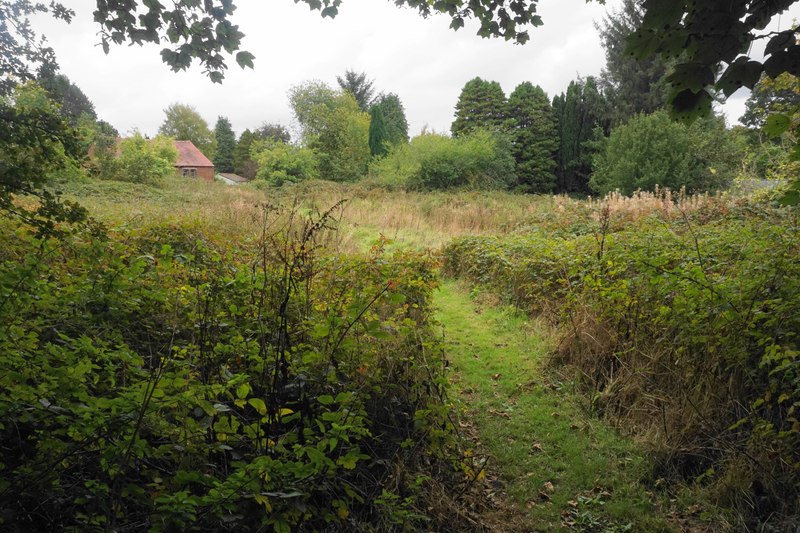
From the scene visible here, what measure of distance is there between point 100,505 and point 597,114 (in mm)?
34789

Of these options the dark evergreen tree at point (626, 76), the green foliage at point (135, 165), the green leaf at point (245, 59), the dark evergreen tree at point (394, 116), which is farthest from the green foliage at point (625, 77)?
the green leaf at point (245, 59)

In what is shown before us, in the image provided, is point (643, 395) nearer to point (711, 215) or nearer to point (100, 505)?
point (100, 505)

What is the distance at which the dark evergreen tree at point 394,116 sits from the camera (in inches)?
1446

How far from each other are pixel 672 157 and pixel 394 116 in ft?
82.4

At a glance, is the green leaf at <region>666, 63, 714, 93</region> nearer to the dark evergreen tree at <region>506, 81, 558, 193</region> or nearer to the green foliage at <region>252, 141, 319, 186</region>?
the green foliage at <region>252, 141, 319, 186</region>

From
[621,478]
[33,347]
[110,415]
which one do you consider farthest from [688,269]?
[33,347]

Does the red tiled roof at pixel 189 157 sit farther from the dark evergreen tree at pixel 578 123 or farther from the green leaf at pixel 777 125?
the green leaf at pixel 777 125

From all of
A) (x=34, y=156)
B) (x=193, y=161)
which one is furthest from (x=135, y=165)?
(x=193, y=161)

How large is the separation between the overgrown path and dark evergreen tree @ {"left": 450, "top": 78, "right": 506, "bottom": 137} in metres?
30.2

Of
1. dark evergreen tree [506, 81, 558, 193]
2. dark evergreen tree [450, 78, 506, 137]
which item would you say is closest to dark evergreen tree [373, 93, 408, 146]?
dark evergreen tree [450, 78, 506, 137]

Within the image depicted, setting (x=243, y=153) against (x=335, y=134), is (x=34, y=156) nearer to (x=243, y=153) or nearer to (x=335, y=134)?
(x=335, y=134)

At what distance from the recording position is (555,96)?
32.7 m

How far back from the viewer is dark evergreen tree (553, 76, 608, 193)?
31.2 m

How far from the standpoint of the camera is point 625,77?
1220 inches
